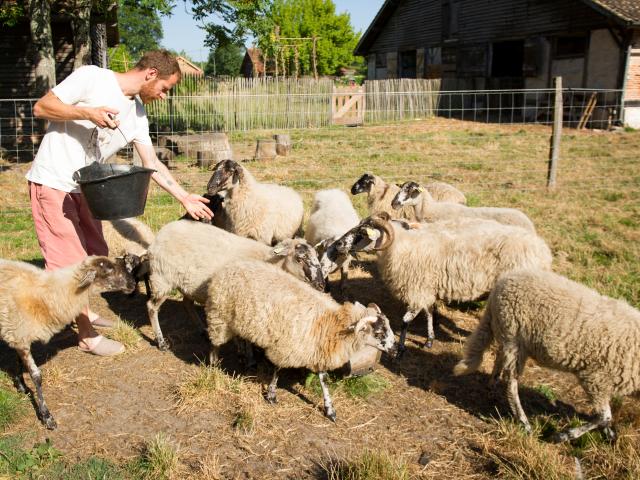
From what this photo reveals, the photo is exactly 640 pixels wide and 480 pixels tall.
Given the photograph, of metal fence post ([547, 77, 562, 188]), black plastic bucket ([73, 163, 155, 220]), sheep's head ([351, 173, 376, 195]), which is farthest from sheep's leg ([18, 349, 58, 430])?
metal fence post ([547, 77, 562, 188])

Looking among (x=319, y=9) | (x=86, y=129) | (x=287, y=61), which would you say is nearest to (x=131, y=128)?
(x=86, y=129)

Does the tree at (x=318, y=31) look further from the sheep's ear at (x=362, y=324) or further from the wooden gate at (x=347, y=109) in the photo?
the sheep's ear at (x=362, y=324)

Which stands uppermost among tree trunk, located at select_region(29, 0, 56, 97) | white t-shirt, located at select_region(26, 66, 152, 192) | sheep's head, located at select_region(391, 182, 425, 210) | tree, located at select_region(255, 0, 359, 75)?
tree, located at select_region(255, 0, 359, 75)

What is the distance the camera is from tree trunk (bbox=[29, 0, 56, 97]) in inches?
498

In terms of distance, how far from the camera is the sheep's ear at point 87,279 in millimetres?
4018

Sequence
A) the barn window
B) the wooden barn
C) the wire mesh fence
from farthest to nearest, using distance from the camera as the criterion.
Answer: the barn window
the wooden barn
the wire mesh fence

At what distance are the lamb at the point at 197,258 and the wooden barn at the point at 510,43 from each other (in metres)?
17.3

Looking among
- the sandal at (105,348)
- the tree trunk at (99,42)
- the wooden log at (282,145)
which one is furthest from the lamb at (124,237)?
the tree trunk at (99,42)

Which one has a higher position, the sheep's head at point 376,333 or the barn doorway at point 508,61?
the barn doorway at point 508,61

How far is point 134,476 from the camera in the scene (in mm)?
3221

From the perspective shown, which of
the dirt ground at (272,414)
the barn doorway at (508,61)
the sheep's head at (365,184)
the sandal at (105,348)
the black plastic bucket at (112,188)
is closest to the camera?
the dirt ground at (272,414)

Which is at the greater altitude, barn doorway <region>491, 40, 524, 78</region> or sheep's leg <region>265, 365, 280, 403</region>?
barn doorway <region>491, 40, 524, 78</region>

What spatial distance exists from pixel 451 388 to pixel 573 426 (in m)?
0.92

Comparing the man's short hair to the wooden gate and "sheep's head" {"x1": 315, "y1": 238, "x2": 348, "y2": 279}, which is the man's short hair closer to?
"sheep's head" {"x1": 315, "y1": 238, "x2": 348, "y2": 279}
